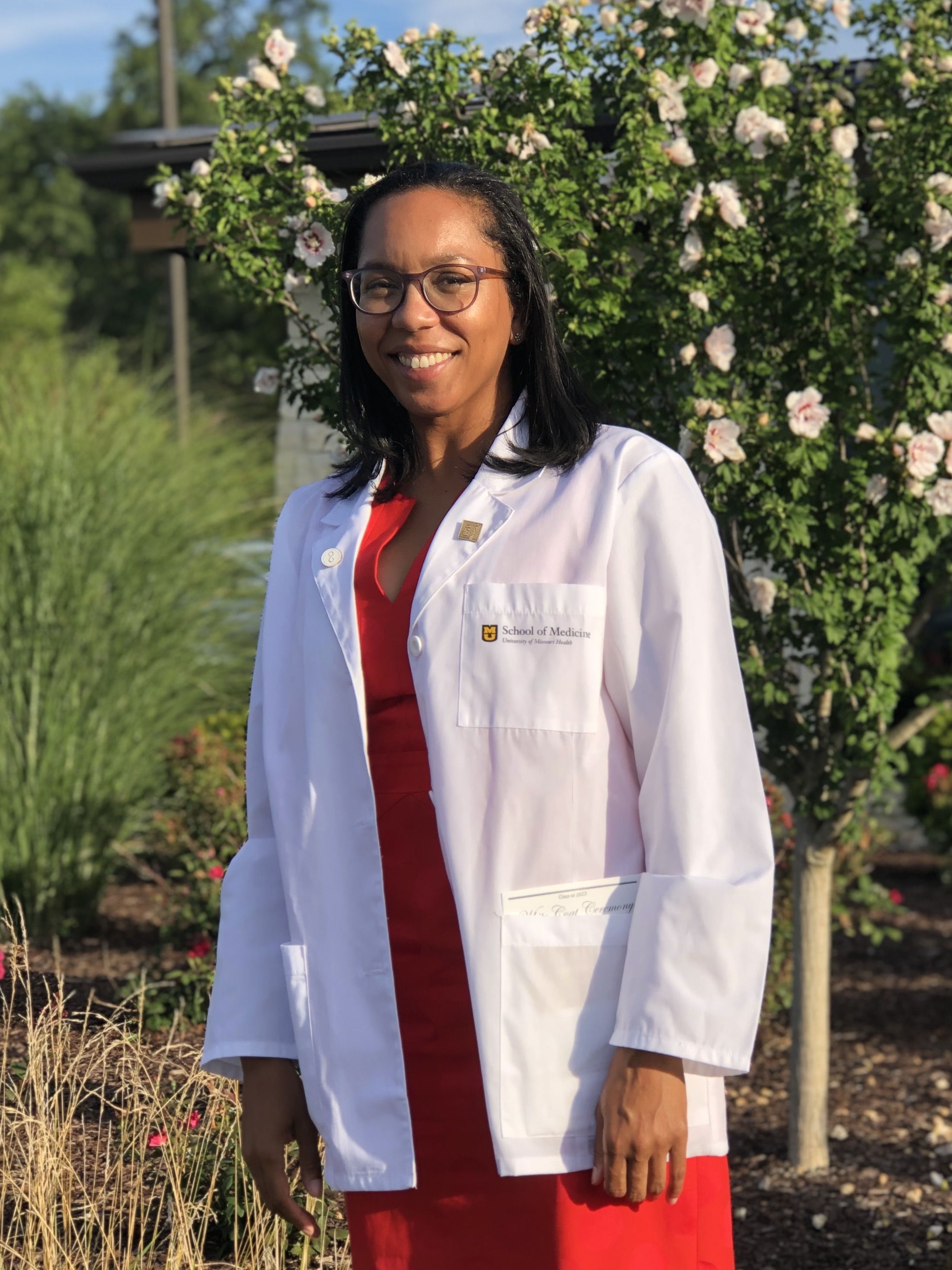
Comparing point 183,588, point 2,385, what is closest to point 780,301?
point 183,588

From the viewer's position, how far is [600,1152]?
5.24ft

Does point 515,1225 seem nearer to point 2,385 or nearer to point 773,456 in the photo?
point 773,456

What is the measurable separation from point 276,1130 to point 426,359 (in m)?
1.02

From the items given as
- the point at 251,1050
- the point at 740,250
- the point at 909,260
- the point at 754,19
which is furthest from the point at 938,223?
the point at 251,1050

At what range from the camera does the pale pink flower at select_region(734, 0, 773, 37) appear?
3518mm

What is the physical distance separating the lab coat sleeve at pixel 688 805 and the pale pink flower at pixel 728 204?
1.87 meters

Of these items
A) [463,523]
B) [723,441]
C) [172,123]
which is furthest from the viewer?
[172,123]

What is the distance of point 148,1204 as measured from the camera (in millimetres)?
2867

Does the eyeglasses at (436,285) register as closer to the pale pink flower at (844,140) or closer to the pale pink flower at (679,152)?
the pale pink flower at (679,152)

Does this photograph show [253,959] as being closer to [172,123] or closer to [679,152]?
[679,152]

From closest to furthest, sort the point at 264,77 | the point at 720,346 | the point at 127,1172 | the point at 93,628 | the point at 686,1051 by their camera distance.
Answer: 1. the point at 686,1051
2. the point at 127,1172
3. the point at 720,346
4. the point at 264,77
5. the point at 93,628

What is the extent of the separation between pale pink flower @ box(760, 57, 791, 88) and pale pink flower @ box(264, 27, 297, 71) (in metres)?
1.20

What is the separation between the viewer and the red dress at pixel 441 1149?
5.40 ft

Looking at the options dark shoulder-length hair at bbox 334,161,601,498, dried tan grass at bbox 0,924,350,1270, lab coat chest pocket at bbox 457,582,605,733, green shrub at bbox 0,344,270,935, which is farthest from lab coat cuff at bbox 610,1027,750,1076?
green shrub at bbox 0,344,270,935
